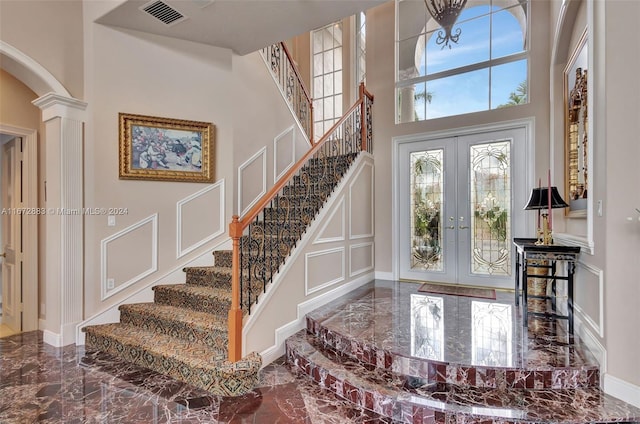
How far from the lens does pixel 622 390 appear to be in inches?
84.7

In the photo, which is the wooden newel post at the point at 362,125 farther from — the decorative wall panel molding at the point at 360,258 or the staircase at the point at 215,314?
the decorative wall panel molding at the point at 360,258

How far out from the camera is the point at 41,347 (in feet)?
11.6

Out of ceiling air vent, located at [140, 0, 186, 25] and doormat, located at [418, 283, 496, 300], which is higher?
ceiling air vent, located at [140, 0, 186, 25]

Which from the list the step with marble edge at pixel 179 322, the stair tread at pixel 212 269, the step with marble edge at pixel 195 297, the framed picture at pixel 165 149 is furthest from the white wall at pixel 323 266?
→ the framed picture at pixel 165 149

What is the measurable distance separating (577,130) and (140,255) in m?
4.87

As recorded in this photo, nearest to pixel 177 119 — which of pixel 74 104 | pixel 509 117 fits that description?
pixel 74 104

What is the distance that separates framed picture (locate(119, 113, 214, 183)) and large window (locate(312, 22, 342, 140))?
322cm

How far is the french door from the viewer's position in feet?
15.3

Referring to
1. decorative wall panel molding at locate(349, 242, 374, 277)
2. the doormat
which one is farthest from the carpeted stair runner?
the doormat

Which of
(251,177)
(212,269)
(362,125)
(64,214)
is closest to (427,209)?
(362,125)

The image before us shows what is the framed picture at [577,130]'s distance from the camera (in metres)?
3.04

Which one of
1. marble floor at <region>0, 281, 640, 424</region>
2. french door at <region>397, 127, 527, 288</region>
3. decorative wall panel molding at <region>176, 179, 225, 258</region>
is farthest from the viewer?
french door at <region>397, 127, 527, 288</region>

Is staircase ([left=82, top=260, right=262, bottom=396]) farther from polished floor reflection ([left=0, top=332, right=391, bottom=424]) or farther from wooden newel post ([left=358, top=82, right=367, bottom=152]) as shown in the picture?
wooden newel post ([left=358, top=82, right=367, bottom=152])

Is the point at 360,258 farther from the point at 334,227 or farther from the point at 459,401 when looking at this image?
the point at 459,401
